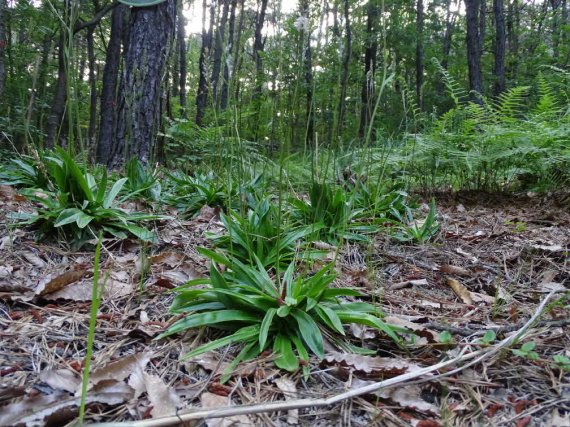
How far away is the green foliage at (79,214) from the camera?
1.92 m

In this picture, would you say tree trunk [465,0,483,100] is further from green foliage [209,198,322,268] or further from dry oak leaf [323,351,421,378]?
dry oak leaf [323,351,421,378]

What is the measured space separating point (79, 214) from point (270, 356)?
1.34 meters

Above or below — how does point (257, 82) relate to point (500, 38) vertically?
below

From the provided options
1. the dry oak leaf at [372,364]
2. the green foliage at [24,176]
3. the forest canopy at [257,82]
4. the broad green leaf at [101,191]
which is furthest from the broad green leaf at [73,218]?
the dry oak leaf at [372,364]

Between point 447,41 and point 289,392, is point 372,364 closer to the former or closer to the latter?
point 289,392

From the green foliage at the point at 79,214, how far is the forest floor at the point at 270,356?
9cm

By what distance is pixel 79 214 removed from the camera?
192cm

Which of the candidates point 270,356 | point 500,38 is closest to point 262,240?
point 270,356

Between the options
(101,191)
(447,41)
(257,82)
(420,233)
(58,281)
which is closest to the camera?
(58,281)

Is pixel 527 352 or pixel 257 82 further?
pixel 257 82

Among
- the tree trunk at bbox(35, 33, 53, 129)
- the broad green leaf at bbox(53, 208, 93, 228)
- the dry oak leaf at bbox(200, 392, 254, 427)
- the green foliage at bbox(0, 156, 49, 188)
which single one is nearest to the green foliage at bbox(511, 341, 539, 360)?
the dry oak leaf at bbox(200, 392, 254, 427)

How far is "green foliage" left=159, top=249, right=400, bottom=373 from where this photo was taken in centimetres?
114

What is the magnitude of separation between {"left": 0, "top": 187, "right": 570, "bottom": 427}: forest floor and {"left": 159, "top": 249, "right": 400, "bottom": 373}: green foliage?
0.05 m

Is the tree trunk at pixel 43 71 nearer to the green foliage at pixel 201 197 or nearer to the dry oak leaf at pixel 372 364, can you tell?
the green foliage at pixel 201 197
